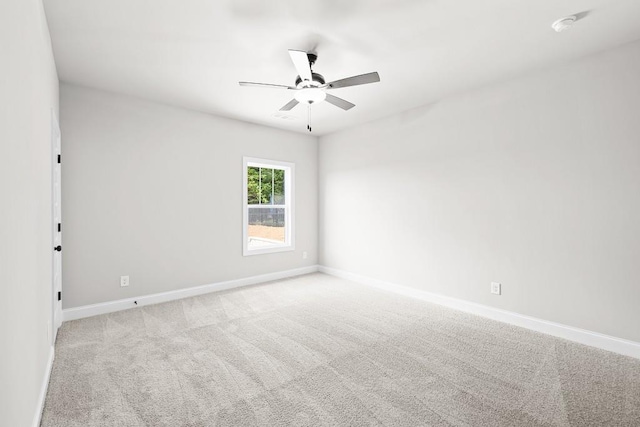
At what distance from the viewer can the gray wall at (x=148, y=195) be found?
348 cm

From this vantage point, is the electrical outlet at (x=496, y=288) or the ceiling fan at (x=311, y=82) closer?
the ceiling fan at (x=311, y=82)

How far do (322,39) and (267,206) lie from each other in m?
3.25

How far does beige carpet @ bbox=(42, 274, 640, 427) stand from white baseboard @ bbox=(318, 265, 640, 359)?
119 millimetres

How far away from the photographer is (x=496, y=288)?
3.49m

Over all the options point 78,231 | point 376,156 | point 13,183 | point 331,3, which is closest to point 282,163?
point 376,156

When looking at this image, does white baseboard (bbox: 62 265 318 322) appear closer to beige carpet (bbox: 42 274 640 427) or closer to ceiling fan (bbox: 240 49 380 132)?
beige carpet (bbox: 42 274 640 427)

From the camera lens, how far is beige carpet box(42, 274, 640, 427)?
1.89 metres

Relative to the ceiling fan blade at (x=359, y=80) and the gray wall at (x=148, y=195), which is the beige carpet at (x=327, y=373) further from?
the ceiling fan blade at (x=359, y=80)

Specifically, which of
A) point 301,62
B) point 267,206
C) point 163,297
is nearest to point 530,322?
point 301,62

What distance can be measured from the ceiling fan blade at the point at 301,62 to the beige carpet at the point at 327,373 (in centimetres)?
242

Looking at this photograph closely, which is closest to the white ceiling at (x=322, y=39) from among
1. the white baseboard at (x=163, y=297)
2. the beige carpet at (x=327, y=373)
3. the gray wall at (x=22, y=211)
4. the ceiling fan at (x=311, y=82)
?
the ceiling fan at (x=311, y=82)

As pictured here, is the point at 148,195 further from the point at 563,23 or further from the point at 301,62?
the point at 563,23

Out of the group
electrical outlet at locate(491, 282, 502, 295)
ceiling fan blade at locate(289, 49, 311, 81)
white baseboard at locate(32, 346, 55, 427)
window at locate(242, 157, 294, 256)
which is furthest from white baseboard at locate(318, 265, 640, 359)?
→ white baseboard at locate(32, 346, 55, 427)

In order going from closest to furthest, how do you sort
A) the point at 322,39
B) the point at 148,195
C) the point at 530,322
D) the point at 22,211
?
the point at 22,211, the point at 322,39, the point at 530,322, the point at 148,195
